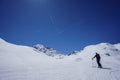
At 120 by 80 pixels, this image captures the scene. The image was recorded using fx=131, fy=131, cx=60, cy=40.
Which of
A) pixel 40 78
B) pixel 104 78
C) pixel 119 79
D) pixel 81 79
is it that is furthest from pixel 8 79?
pixel 119 79

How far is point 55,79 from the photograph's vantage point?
9883 mm

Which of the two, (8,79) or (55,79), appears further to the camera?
(55,79)

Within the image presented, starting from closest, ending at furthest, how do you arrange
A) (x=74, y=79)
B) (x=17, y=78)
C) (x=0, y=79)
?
(x=0, y=79)
(x=17, y=78)
(x=74, y=79)

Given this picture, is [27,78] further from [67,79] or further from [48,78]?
[67,79]

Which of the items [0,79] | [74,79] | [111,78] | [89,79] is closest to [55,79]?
[74,79]

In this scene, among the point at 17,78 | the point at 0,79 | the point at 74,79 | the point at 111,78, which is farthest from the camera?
the point at 111,78

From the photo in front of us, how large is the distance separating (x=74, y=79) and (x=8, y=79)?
4.86 m

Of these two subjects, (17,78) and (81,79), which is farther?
(81,79)

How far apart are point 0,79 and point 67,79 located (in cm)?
478

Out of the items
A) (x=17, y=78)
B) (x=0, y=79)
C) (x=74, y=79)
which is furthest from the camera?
(x=74, y=79)

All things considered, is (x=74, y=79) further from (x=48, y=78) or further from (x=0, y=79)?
(x=0, y=79)

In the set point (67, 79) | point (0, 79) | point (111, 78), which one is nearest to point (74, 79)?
Result: point (67, 79)

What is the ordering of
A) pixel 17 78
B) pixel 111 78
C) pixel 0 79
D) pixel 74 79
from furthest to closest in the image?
1. pixel 111 78
2. pixel 74 79
3. pixel 17 78
4. pixel 0 79

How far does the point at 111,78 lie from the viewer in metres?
10.9
